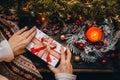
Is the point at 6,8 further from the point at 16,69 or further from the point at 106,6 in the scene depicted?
the point at 106,6

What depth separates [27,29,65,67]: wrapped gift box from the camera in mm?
1928

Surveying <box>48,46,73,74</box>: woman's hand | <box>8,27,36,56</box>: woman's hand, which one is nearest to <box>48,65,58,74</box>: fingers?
<box>48,46,73,74</box>: woman's hand

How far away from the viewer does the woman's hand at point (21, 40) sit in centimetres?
187

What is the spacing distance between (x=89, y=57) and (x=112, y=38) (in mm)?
182

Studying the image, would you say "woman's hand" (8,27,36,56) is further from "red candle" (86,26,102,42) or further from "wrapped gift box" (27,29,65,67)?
"red candle" (86,26,102,42)

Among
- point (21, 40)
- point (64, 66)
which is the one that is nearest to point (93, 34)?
point (64, 66)

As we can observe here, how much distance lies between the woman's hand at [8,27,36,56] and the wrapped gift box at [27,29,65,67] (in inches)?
1.3

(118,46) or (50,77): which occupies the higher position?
(118,46)

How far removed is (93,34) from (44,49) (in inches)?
11.6

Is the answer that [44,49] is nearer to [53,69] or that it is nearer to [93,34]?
[53,69]

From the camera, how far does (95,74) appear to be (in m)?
2.19

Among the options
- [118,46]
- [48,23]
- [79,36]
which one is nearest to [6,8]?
[48,23]

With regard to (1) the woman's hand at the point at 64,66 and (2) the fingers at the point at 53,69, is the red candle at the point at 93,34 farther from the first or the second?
(2) the fingers at the point at 53,69

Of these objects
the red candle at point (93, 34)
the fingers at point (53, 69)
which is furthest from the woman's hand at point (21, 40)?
the red candle at point (93, 34)
